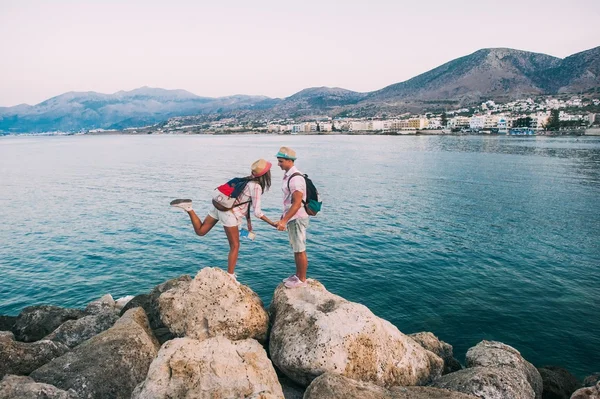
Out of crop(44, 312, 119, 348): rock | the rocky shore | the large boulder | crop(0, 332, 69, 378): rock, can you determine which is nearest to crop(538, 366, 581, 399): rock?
the rocky shore

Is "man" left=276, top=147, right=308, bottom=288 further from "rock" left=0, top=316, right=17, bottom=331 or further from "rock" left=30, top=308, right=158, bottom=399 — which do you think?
"rock" left=0, top=316, right=17, bottom=331

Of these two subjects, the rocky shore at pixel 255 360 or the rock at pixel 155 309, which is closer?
the rocky shore at pixel 255 360

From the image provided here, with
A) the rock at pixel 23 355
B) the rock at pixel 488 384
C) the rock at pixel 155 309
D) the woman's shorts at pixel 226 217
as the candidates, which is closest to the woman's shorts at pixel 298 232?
the woman's shorts at pixel 226 217

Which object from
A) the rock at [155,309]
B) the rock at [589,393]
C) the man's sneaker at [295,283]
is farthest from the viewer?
the rock at [155,309]

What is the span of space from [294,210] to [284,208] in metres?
0.44

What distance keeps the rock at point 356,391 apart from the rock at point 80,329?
6.07 metres

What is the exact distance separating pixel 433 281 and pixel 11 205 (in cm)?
3494

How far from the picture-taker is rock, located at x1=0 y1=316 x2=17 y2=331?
36.6 feet

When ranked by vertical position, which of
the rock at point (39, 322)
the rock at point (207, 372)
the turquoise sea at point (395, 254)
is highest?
the rock at point (207, 372)

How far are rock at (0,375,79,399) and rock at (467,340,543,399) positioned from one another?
7.53 metres

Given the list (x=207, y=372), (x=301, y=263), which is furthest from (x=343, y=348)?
(x=301, y=263)

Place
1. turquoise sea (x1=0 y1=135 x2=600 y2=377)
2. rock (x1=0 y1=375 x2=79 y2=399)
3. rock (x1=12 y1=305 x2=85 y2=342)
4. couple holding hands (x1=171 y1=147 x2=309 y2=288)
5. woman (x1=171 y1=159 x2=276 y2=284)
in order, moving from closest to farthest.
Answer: rock (x1=0 y1=375 x2=79 y2=399), couple holding hands (x1=171 y1=147 x2=309 y2=288), woman (x1=171 y1=159 x2=276 y2=284), rock (x1=12 y1=305 x2=85 y2=342), turquoise sea (x1=0 y1=135 x2=600 y2=377)

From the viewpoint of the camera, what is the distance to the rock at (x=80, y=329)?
351 inches

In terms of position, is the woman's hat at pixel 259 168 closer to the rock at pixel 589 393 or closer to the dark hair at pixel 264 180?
the dark hair at pixel 264 180
